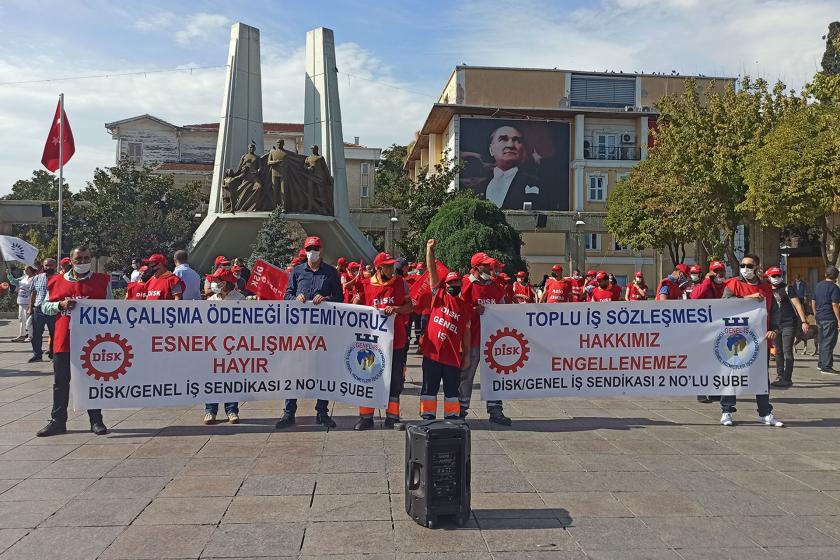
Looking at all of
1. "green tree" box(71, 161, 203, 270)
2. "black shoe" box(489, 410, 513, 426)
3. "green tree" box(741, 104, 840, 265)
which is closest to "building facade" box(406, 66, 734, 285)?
"green tree" box(71, 161, 203, 270)

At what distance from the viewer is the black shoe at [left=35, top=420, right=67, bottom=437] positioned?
26.9 feet

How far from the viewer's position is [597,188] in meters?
54.6

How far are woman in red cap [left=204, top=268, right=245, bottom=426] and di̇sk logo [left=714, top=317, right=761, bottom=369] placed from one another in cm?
571

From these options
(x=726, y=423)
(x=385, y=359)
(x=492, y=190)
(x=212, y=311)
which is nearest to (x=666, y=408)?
(x=726, y=423)

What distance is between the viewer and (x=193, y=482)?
6406 mm

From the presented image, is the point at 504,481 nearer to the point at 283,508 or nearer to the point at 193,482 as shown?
the point at 283,508

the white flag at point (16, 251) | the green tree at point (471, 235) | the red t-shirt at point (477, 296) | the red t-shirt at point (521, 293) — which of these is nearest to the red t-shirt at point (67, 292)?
the red t-shirt at point (477, 296)

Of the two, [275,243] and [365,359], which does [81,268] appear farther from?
[275,243]

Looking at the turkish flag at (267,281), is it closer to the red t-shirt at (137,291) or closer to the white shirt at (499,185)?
the red t-shirt at (137,291)

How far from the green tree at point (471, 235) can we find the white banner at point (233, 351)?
18.3 meters

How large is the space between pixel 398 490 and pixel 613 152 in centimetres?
5149

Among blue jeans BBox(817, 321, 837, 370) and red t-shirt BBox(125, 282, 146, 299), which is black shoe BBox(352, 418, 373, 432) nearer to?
red t-shirt BBox(125, 282, 146, 299)

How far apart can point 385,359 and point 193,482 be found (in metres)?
2.74

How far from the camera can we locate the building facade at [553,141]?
53.0 meters
